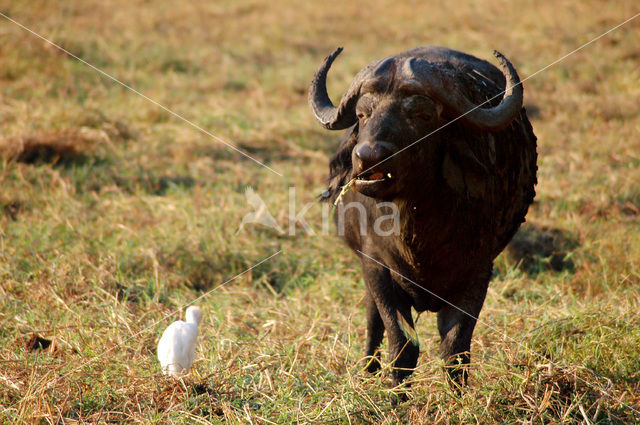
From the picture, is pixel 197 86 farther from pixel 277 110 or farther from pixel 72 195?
pixel 72 195

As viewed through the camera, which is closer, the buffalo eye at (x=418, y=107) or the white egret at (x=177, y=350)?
the buffalo eye at (x=418, y=107)

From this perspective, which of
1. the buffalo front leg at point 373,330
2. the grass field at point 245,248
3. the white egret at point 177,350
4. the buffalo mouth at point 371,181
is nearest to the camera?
the buffalo mouth at point 371,181

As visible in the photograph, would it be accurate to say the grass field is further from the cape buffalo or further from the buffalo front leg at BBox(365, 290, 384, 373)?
the cape buffalo

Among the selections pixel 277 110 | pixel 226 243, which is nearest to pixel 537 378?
pixel 226 243

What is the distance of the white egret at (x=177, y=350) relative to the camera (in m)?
3.14

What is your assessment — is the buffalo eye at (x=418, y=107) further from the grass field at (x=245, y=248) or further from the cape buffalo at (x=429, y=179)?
the grass field at (x=245, y=248)

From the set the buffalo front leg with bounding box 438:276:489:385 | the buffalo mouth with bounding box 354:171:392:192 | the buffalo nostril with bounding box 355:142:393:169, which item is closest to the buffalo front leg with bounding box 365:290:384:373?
the buffalo front leg with bounding box 438:276:489:385

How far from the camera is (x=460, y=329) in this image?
3154mm

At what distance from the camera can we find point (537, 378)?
2.97 m

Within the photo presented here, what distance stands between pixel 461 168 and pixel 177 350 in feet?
4.89

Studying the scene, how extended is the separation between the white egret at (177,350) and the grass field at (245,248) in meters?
0.10

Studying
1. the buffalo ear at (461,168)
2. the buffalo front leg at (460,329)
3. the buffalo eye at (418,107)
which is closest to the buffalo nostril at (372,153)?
the buffalo eye at (418,107)

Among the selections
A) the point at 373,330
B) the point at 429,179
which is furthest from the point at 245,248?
the point at 429,179

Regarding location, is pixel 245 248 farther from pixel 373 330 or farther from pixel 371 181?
pixel 371 181
